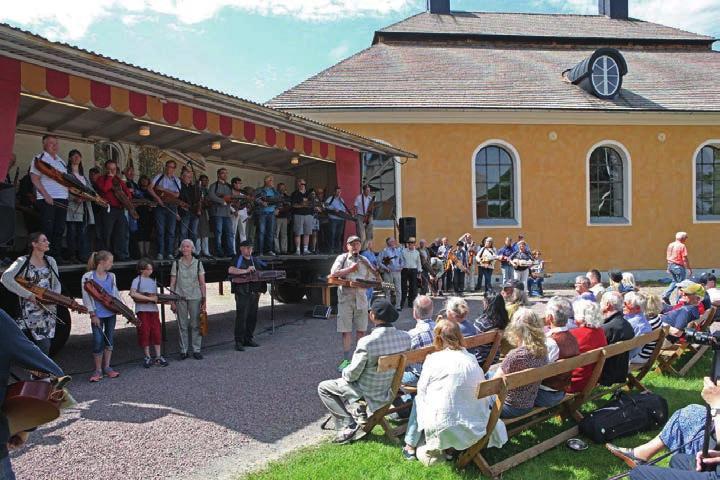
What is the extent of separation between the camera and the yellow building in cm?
1831

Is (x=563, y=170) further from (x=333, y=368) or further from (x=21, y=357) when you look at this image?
(x=21, y=357)

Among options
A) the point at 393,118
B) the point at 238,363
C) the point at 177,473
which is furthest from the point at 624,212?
the point at 177,473

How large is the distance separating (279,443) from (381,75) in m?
16.7

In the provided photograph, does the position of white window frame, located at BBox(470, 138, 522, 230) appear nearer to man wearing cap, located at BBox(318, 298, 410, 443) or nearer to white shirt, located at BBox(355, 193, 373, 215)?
white shirt, located at BBox(355, 193, 373, 215)

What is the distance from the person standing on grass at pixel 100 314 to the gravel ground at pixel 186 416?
25 centimetres

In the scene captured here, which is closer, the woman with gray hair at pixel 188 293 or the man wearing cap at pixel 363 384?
the man wearing cap at pixel 363 384

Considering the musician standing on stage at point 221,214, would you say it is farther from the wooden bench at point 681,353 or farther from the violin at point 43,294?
the wooden bench at point 681,353

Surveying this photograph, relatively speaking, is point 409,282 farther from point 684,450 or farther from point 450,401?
point 684,450

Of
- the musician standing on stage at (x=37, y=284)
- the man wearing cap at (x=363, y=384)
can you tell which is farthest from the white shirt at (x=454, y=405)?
the musician standing on stage at (x=37, y=284)

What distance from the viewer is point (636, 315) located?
6484mm

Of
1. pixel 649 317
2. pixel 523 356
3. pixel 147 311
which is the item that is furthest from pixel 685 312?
pixel 147 311

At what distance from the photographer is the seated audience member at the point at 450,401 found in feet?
13.6

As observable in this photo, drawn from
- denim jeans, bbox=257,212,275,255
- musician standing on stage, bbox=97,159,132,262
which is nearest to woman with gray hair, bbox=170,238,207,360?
musician standing on stage, bbox=97,159,132,262

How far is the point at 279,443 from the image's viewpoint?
16.5 ft
